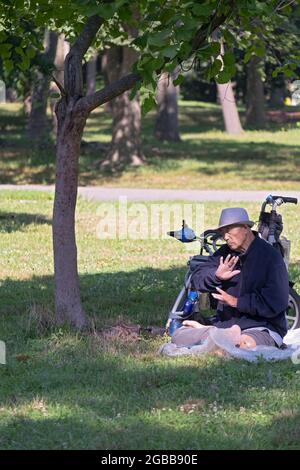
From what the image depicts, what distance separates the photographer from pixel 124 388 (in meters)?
7.04

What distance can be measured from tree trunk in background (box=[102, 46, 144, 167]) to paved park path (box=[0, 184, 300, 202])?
447 cm

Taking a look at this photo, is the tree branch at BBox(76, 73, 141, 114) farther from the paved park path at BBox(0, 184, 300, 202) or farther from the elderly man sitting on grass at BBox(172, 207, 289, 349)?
the paved park path at BBox(0, 184, 300, 202)

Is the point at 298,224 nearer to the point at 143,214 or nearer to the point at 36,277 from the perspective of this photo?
the point at 143,214

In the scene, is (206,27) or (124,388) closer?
(124,388)

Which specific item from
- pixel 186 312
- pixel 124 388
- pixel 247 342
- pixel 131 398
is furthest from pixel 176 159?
pixel 131 398

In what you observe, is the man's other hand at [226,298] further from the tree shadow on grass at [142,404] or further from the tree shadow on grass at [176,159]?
the tree shadow on grass at [176,159]

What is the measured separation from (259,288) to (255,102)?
38.0 m

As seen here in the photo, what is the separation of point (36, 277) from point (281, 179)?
14.6 m

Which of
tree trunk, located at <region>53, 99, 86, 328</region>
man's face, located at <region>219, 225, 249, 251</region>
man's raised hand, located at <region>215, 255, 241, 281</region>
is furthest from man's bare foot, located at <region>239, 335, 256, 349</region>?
tree trunk, located at <region>53, 99, 86, 328</region>

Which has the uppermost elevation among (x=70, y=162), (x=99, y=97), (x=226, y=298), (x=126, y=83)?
(x=126, y=83)

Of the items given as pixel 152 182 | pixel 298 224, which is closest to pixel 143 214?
pixel 298 224

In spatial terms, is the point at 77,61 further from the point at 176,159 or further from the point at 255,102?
the point at 255,102

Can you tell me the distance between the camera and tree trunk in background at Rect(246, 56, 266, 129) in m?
44.0

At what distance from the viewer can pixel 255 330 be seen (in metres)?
8.01
